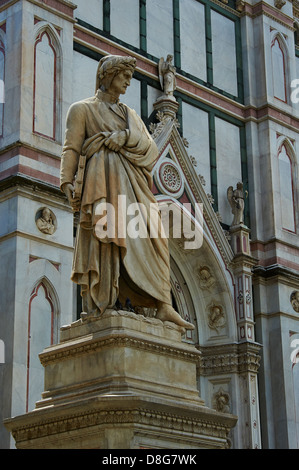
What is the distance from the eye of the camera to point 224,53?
19766mm

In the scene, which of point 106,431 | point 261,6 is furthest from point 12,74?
point 106,431

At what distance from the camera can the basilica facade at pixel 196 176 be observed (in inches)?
551

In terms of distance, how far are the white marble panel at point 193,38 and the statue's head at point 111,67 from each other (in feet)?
31.6

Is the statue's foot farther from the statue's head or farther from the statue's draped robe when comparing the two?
the statue's head

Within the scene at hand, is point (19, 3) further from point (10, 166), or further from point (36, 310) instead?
point (36, 310)

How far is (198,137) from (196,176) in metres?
1.18

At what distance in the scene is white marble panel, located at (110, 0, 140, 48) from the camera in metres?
17.3

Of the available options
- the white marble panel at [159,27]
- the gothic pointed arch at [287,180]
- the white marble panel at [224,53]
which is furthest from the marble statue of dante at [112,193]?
the white marble panel at [224,53]

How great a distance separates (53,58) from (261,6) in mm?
6368

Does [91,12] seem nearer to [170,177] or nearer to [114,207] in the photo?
[170,177]

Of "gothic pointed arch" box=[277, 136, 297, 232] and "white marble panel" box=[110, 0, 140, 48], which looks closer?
"white marble panel" box=[110, 0, 140, 48]

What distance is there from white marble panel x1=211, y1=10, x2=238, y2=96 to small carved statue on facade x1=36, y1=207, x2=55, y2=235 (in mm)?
6326

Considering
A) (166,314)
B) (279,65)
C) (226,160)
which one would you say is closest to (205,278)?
(226,160)

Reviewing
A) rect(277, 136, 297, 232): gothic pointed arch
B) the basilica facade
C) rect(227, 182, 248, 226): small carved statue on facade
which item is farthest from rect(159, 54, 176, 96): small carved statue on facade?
rect(277, 136, 297, 232): gothic pointed arch
